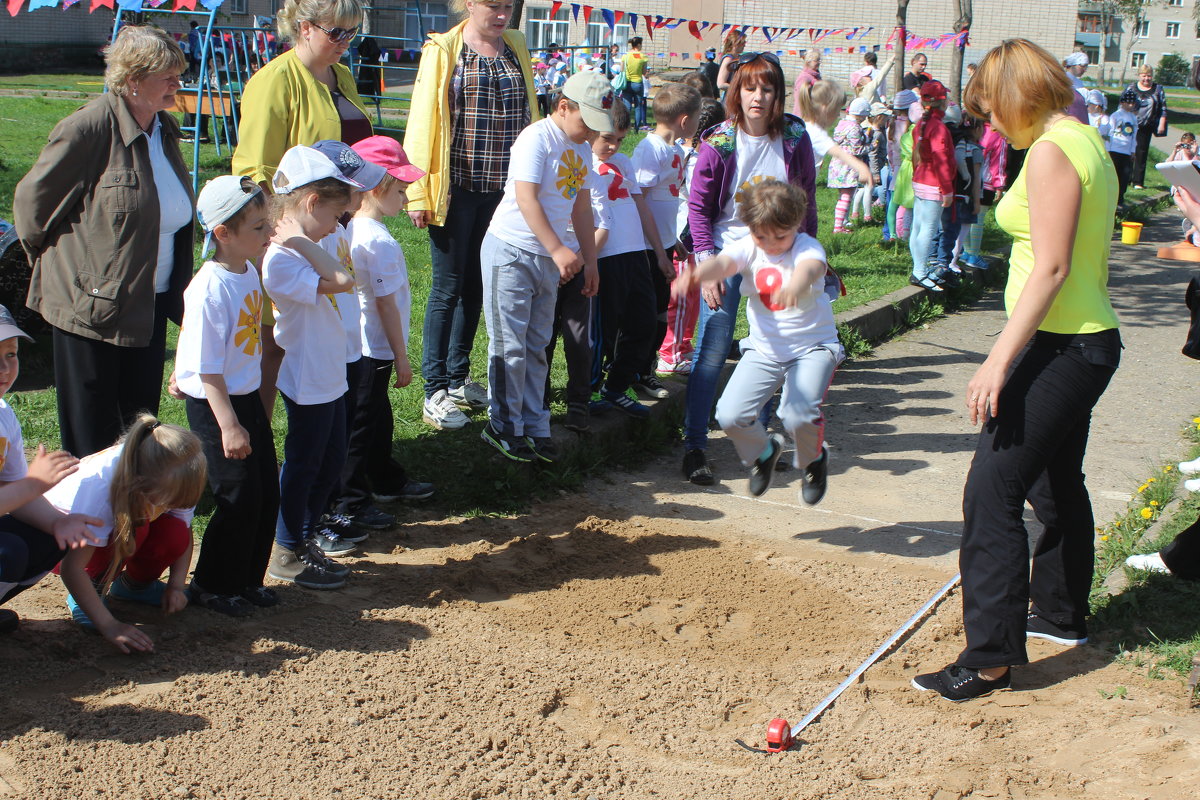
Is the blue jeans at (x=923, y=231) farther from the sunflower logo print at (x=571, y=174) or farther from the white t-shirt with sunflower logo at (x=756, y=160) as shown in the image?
the sunflower logo print at (x=571, y=174)

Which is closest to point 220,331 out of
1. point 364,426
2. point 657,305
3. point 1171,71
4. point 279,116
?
point 364,426

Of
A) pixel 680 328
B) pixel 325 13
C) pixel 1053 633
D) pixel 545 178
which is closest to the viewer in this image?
pixel 1053 633

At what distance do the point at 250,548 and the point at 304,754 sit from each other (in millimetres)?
979

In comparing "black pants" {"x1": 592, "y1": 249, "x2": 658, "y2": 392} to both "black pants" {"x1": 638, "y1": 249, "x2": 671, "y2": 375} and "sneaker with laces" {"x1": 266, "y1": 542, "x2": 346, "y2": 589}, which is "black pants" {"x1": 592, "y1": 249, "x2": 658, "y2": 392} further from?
"sneaker with laces" {"x1": 266, "y1": 542, "x2": 346, "y2": 589}

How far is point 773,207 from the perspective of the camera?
15.8 ft

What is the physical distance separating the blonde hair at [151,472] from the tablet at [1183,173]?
3.58 meters

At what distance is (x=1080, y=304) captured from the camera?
3.53 m

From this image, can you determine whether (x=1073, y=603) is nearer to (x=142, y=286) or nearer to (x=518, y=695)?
Answer: (x=518, y=695)

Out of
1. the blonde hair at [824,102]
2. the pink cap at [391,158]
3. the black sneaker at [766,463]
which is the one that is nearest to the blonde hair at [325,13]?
the pink cap at [391,158]

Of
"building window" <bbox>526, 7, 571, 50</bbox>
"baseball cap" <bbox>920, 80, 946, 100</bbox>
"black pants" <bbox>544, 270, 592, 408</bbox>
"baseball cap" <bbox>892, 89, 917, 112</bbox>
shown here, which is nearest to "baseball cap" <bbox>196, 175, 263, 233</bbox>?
"black pants" <bbox>544, 270, 592, 408</bbox>

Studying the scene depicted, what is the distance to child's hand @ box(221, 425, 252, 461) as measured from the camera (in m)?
3.75

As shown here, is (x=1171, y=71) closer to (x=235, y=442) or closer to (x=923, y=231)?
(x=923, y=231)

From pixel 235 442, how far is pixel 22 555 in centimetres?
72

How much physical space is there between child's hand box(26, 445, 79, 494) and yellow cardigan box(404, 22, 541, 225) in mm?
2668
